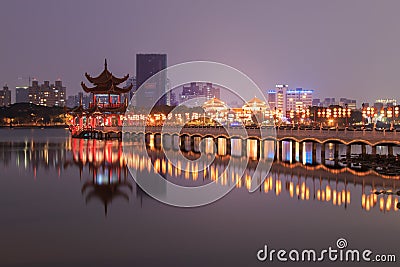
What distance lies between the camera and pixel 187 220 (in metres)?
24.4

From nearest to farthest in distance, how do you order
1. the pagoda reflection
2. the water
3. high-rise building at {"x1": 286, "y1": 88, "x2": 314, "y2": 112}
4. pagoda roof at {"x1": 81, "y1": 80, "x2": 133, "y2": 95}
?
the water < the pagoda reflection < pagoda roof at {"x1": 81, "y1": 80, "x2": 133, "y2": 95} < high-rise building at {"x1": 286, "y1": 88, "x2": 314, "y2": 112}

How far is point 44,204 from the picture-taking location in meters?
28.6

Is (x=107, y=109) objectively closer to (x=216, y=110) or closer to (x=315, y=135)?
(x=216, y=110)

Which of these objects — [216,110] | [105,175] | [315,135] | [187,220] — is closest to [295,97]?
[216,110]

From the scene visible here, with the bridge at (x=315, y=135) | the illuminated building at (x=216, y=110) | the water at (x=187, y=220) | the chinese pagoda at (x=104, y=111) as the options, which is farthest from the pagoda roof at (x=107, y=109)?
the water at (x=187, y=220)

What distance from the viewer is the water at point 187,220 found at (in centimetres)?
1917

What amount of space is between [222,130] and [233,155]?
9.55ft

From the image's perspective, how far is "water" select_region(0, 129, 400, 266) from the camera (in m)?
19.2

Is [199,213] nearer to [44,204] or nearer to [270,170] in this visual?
[44,204]

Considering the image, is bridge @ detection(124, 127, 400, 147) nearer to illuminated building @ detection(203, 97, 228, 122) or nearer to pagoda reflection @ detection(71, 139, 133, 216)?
pagoda reflection @ detection(71, 139, 133, 216)

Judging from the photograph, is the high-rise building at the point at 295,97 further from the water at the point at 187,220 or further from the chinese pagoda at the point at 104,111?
the water at the point at 187,220

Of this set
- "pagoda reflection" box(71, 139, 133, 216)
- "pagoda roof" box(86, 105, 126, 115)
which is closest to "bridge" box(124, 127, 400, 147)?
"pagoda reflection" box(71, 139, 133, 216)

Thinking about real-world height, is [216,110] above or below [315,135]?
above

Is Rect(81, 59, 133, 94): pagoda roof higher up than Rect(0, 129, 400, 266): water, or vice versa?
Rect(81, 59, 133, 94): pagoda roof
